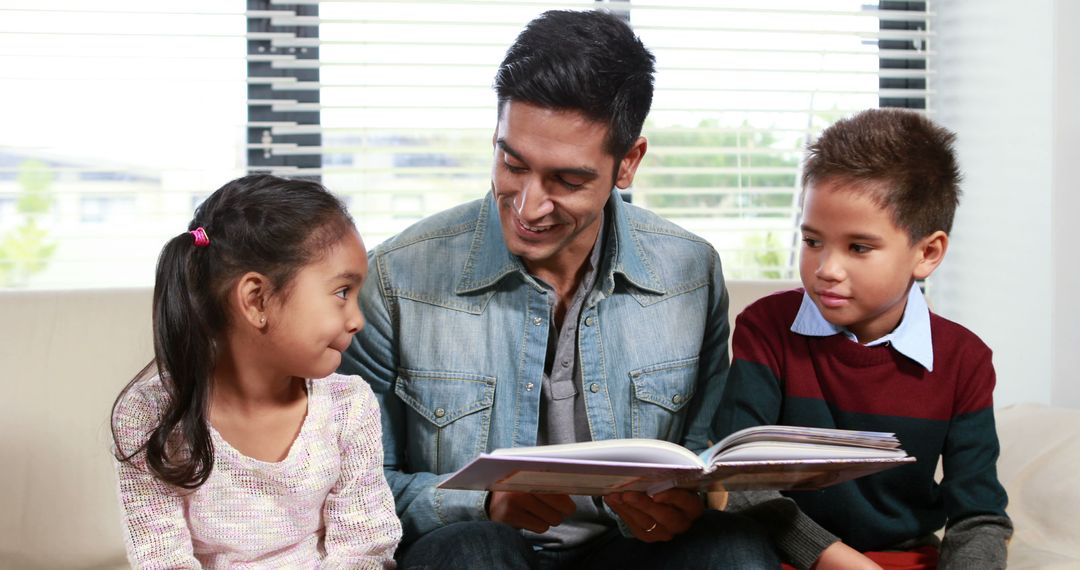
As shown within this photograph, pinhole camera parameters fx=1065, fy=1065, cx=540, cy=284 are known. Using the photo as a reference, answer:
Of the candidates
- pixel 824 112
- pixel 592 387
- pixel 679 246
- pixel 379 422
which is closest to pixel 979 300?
pixel 824 112

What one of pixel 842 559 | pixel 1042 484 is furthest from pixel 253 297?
pixel 1042 484

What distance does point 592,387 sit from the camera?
1613 millimetres

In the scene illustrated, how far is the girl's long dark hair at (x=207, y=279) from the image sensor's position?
1.31 meters

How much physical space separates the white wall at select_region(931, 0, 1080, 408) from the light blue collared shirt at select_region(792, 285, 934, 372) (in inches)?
47.5

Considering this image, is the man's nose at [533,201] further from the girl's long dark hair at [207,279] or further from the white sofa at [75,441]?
the white sofa at [75,441]

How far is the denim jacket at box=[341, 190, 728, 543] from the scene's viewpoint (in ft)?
5.20

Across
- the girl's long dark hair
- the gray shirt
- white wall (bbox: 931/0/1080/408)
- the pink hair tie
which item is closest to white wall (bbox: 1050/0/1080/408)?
white wall (bbox: 931/0/1080/408)

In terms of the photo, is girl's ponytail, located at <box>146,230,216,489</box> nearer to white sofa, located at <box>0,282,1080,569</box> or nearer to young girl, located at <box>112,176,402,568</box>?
young girl, located at <box>112,176,402,568</box>

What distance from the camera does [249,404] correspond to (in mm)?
1407

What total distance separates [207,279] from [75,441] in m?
0.71

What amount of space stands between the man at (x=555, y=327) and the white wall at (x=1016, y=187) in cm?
125

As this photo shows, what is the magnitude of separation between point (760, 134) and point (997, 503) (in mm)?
1726

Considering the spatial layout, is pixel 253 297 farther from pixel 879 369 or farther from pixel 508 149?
pixel 879 369

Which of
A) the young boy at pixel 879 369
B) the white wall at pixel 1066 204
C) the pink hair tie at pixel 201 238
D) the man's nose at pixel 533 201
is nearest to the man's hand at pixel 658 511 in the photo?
the young boy at pixel 879 369
